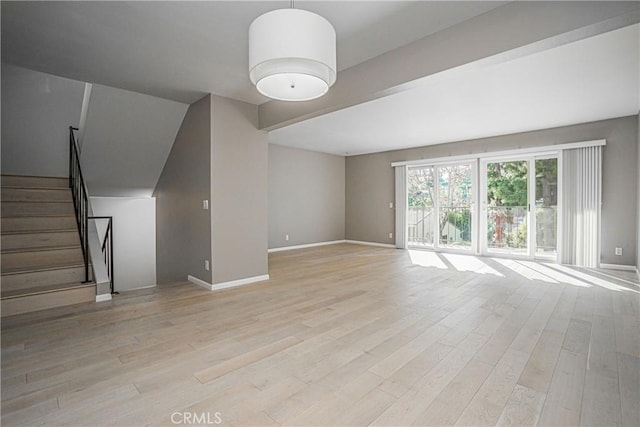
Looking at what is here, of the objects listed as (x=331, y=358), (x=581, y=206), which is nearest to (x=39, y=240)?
(x=331, y=358)

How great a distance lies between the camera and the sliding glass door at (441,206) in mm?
6844

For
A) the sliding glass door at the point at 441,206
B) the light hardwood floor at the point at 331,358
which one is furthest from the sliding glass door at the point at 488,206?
the light hardwood floor at the point at 331,358

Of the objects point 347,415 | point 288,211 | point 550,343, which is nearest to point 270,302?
point 347,415

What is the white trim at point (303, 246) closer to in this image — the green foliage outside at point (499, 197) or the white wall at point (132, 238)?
the green foliage outside at point (499, 197)

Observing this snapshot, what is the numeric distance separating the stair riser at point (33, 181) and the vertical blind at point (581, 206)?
842cm

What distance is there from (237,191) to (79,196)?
2.31 meters

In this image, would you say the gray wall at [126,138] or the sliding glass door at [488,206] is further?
the sliding glass door at [488,206]

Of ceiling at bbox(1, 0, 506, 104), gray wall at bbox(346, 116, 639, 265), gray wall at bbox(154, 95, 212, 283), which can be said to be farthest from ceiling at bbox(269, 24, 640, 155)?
gray wall at bbox(154, 95, 212, 283)

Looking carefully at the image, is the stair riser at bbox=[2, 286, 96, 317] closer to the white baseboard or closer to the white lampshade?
the white baseboard

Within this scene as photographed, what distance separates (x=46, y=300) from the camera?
10.4 feet

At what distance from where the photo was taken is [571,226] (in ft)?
17.8

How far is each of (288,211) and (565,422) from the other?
6.52 metres

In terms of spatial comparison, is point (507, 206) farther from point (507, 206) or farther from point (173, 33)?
point (173, 33)

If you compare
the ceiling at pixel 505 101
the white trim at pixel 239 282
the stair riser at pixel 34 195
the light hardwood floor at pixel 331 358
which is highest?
the ceiling at pixel 505 101
